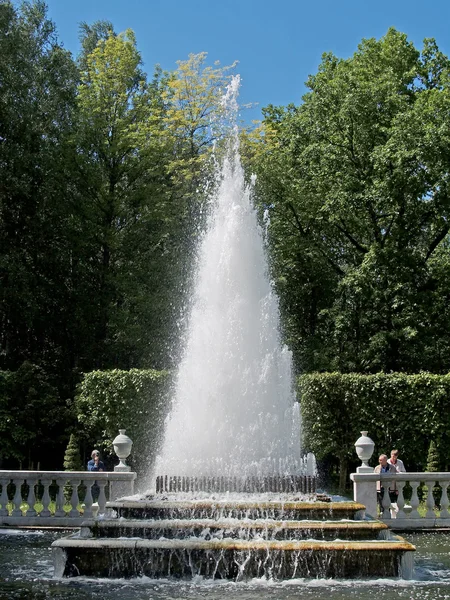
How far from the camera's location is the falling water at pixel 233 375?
16844 millimetres

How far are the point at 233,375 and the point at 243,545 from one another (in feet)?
21.0

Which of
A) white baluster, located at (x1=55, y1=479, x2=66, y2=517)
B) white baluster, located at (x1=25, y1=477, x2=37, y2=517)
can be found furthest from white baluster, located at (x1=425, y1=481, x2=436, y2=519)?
white baluster, located at (x1=25, y1=477, x2=37, y2=517)

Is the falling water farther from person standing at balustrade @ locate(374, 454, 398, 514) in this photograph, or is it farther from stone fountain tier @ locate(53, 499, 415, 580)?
stone fountain tier @ locate(53, 499, 415, 580)

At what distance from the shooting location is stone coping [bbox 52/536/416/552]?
37.8 ft

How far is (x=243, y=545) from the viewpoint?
1157 cm

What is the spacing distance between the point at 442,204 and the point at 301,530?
60.9ft

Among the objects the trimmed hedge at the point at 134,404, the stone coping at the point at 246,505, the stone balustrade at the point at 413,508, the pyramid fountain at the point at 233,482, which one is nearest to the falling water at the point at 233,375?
the pyramid fountain at the point at 233,482

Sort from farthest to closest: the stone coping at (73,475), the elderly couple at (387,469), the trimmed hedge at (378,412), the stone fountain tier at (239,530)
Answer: the trimmed hedge at (378,412) → the elderly couple at (387,469) → the stone coping at (73,475) → the stone fountain tier at (239,530)

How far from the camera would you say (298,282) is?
110 feet

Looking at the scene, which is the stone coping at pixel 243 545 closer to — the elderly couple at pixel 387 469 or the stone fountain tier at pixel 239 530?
the stone fountain tier at pixel 239 530

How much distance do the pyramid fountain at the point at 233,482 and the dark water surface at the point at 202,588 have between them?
1.04ft

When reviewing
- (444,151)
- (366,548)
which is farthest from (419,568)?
(444,151)

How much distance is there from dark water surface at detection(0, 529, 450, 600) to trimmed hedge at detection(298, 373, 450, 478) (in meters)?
10.3

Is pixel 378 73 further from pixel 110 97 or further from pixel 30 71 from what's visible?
pixel 30 71
